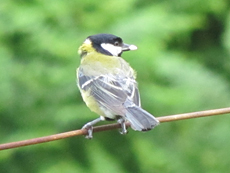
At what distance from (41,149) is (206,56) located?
1.65 metres

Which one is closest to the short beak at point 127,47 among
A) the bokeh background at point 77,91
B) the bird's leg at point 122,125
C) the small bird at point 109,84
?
the small bird at point 109,84

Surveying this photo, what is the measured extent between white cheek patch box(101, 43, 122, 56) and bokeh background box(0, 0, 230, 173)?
23 cm

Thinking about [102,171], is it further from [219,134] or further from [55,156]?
[219,134]

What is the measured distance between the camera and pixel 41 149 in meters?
3.91

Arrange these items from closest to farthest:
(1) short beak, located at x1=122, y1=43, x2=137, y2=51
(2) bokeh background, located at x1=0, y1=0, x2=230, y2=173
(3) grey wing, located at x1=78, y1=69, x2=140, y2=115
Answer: (3) grey wing, located at x1=78, y1=69, x2=140, y2=115 < (1) short beak, located at x1=122, y1=43, x2=137, y2=51 < (2) bokeh background, located at x1=0, y1=0, x2=230, y2=173

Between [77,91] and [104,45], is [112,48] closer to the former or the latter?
[104,45]

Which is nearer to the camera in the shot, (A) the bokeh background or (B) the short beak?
(B) the short beak

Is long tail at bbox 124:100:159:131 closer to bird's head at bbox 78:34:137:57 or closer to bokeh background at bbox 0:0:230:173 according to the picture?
bird's head at bbox 78:34:137:57

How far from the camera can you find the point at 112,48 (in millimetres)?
3611

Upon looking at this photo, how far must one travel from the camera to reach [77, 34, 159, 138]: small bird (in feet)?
9.45

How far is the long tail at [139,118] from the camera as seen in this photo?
105 inches

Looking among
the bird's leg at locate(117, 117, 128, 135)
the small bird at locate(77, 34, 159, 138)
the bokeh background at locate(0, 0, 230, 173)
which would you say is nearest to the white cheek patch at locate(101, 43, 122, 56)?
the small bird at locate(77, 34, 159, 138)

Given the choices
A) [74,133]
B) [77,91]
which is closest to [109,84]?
[77,91]

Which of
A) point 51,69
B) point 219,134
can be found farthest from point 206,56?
point 51,69
